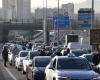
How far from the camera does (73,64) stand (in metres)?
18.6

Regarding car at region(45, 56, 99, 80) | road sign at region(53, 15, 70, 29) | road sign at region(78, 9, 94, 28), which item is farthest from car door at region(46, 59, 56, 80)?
road sign at region(53, 15, 70, 29)

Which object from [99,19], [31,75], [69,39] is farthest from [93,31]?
[99,19]

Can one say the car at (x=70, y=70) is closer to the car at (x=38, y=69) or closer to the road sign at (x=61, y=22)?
the car at (x=38, y=69)

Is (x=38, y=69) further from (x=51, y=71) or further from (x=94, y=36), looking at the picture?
(x=94, y=36)

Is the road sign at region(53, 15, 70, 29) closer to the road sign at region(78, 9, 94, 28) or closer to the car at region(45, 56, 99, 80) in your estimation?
the road sign at region(78, 9, 94, 28)

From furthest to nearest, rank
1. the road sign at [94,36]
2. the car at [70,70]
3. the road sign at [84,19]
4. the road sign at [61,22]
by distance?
1. the road sign at [61,22]
2. the road sign at [84,19]
3. the road sign at [94,36]
4. the car at [70,70]

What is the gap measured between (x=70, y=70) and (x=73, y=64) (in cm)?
63

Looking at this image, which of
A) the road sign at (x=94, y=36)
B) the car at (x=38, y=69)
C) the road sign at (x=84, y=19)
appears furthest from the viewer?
the road sign at (x=84, y=19)

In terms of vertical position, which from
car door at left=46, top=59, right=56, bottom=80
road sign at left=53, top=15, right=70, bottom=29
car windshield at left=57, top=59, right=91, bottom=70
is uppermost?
car windshield at left=57, top=59, right=91, bottom=70

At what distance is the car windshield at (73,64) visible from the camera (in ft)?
60.5

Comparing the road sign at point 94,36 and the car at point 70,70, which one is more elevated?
the car at point 70,70

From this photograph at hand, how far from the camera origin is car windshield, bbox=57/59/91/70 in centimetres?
1844

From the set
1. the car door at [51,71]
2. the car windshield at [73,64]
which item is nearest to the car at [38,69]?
the car door at [51,71]

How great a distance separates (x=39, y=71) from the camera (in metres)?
24.0
